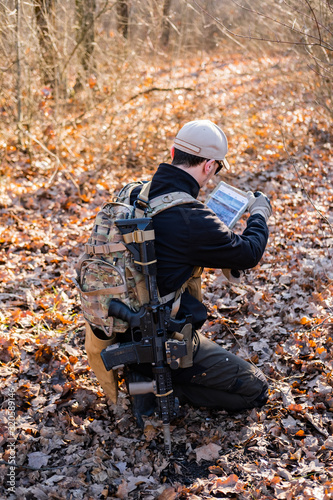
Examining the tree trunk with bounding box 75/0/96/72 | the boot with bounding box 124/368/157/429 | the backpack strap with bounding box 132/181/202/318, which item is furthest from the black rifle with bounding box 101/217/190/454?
the tree trunk with bounding box 75/0/96/72

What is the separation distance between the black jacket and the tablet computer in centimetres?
25

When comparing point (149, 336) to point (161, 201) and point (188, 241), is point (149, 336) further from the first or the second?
point (161, 201)

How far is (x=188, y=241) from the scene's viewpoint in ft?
10.4

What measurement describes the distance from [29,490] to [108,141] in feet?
22.4

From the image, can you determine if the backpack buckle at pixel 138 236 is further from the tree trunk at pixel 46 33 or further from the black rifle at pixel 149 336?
the tree trunk at pixel 46 33

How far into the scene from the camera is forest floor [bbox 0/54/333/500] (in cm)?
312

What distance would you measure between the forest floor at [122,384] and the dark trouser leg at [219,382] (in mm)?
118

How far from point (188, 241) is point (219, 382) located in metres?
1.18

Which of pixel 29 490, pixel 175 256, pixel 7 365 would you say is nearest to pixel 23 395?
pixel 7 365

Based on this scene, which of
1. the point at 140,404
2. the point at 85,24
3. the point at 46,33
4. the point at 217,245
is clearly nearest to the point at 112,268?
the point at 217,245

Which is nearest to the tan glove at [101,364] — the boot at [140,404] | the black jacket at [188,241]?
the boot at [140,404]

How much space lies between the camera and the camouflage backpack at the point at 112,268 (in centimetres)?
318

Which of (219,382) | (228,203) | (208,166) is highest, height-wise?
(208,166)

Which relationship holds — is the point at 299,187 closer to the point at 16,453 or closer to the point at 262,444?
the point at 262,444
